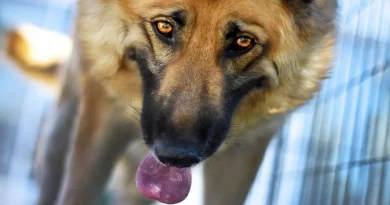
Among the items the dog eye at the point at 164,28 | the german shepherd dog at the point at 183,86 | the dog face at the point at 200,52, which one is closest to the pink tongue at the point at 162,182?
the german shepherd dog at the point at 183,86

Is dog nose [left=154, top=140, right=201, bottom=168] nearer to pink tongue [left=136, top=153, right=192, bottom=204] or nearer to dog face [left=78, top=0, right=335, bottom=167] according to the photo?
dog face [left=78, top=0, right=335, bottom=167]

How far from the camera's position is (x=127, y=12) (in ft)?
4.10

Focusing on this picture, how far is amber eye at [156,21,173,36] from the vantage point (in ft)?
3.87

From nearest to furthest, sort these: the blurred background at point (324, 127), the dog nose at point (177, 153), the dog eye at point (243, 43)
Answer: the dog nose at point (177, 153), the dog eye at point (243, 43), the blurred background at point (324, 127)

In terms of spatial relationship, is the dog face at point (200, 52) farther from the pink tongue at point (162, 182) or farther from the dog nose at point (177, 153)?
the pink tongue at point (162, 182)

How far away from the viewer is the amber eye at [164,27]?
1180 mm

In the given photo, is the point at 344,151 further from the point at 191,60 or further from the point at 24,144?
the point at 24,144

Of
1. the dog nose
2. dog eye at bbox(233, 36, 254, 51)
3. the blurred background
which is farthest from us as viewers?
the blurred background

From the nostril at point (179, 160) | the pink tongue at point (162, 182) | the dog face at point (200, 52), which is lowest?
the pink tongue at point (162, 182)

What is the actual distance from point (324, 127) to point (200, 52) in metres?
0.74

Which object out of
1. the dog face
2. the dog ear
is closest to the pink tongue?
the dog face

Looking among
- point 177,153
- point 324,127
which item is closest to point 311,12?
point 177,153

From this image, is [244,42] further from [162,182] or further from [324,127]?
[324,127]

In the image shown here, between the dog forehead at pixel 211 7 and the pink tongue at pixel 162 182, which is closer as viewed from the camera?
the dog forehead at pixel 211 7
